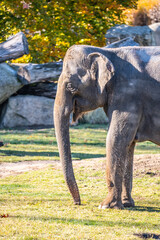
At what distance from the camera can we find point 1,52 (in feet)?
39.5

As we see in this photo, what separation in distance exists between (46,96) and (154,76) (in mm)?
14257

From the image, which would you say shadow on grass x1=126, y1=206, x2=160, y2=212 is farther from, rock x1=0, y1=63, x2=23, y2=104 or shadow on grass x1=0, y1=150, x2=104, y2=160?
rock x1=0, y1=63, x2=23, y2=104

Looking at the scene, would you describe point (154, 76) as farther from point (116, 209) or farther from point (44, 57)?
point (44, 57)

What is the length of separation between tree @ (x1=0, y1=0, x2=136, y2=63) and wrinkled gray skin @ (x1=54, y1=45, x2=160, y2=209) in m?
15.7

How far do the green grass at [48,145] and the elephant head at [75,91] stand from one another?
19.1ft

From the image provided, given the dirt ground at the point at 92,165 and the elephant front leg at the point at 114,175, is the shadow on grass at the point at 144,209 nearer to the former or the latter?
the elephant front leg at the point at 114,175

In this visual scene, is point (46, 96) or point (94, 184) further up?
point (94, 184)

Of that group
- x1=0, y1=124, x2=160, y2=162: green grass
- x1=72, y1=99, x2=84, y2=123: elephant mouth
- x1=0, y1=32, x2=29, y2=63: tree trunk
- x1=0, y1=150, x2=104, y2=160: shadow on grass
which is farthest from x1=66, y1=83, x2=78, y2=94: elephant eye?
x1=0, y1=150, x2=104, y2=160: shadow on grass

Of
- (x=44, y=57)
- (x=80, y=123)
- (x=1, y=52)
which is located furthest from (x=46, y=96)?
(x=1, y=52)

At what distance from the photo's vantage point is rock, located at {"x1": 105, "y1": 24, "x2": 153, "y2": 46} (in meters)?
21.2

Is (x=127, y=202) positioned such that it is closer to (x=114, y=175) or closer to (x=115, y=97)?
Result: (x=114, y=175)

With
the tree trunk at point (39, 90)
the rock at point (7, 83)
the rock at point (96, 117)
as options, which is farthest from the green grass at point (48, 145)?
the tree trunk at point (39, 90)

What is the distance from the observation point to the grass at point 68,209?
536cm

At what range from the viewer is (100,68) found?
6.55 meters
